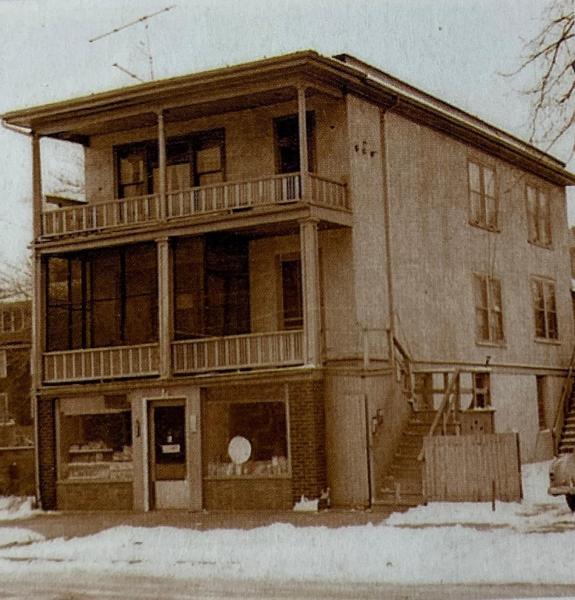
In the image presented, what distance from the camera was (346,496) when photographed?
23.1 meters

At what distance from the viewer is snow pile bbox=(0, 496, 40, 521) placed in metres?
25.3

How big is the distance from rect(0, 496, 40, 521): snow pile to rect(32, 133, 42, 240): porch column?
256 inches

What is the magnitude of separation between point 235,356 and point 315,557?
9.47 meters

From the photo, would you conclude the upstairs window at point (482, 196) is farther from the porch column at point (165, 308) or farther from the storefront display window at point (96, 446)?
the storefront display window at point (96, 446)

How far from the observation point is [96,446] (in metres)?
26.1

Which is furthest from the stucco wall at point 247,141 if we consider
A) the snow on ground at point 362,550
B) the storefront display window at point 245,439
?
the snow on ground at point 362,550

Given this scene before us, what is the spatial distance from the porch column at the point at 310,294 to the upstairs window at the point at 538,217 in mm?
12587

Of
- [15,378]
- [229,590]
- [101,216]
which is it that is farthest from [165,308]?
[15,378]

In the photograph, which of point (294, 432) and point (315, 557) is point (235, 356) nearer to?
point (294, 432)

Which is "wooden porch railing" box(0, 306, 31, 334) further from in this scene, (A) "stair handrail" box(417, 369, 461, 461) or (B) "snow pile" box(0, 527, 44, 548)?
(A) "stair handrail" box(417, 369, 461, 461)

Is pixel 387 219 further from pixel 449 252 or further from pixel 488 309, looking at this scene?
pixel 488 309

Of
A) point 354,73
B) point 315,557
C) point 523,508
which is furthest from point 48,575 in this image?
point 354,73

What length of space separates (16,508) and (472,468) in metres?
11.7

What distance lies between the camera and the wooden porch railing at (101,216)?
86.0ft
